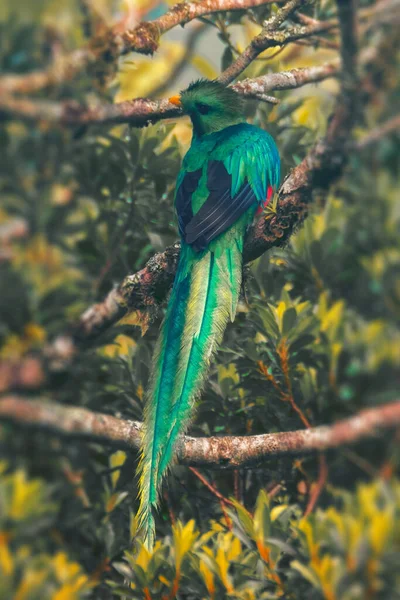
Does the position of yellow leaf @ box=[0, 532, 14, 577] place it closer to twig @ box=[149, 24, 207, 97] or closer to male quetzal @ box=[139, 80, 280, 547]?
male quetzal @ box=[139, 80, 280, 547]

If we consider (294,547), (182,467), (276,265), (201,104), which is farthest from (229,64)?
(294,547)

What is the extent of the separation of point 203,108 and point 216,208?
0.60 metres

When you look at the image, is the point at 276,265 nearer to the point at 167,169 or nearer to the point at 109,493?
the point at 167,169

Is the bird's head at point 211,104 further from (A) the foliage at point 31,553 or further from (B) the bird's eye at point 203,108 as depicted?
(A) the foliage at point 31,553

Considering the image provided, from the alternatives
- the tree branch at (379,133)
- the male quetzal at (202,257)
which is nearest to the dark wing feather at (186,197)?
the male quetzal at (202,257)

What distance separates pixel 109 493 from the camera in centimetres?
271

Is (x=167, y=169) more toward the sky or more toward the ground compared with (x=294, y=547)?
more toward the sky

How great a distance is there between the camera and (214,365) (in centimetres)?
270

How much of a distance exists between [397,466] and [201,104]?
1.57 meters

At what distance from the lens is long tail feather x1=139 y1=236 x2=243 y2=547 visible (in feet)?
7.36

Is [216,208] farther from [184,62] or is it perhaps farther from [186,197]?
[184,62]

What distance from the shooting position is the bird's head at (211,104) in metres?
2.87

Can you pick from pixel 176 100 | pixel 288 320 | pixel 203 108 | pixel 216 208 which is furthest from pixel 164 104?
pixel 288 320

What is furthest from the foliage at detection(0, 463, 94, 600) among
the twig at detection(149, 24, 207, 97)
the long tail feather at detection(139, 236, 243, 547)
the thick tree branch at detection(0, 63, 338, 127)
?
the twig at detection(149, 24, 207, 97)
